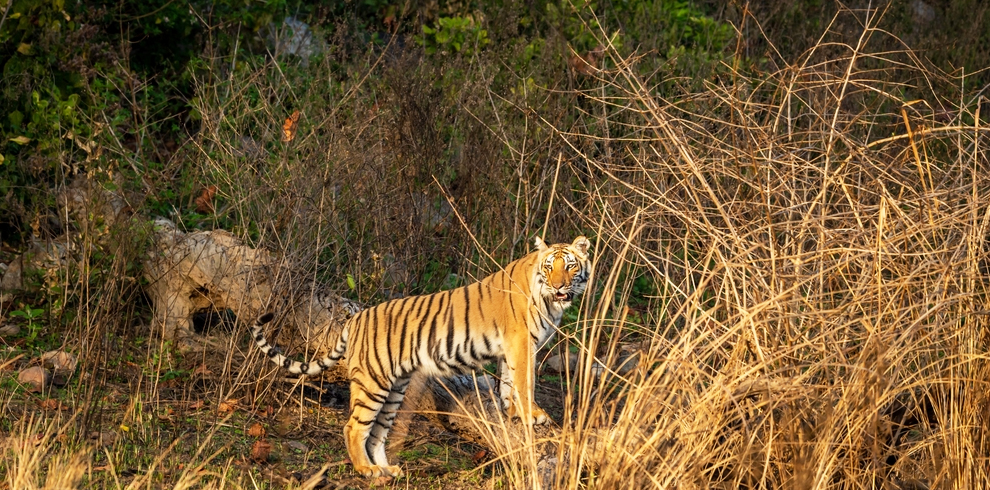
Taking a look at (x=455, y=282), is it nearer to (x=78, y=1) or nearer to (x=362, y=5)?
(x=78, y=1)

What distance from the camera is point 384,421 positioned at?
5902mm

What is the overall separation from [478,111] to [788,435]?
4345mm

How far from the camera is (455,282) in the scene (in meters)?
7.59

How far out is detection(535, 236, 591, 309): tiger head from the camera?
619 cm

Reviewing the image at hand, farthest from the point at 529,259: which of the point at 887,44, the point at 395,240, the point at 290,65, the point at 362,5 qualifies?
the point at 887,44

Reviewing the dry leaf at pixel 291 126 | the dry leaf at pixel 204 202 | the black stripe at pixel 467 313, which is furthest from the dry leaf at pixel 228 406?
the dry leaf at pixel 204 202

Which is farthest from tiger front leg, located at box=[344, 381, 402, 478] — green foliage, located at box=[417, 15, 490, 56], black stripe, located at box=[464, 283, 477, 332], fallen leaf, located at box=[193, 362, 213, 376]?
green foliage, located at box=[417, 15, 490, 56]

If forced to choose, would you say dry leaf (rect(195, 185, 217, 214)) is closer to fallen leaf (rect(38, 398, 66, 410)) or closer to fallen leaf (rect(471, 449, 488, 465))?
fallen leaf (rect(38, 398, 66, 410))

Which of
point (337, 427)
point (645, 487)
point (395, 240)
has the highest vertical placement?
point (645, 487)

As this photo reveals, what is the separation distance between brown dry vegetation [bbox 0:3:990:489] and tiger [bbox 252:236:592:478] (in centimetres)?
29

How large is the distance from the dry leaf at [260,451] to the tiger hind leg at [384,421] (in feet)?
1.87

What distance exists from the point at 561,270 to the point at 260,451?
1.93m

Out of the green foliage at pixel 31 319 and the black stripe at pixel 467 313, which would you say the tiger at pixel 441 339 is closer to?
the black stripe at pixel 467 313

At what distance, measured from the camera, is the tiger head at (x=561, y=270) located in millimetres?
6191
